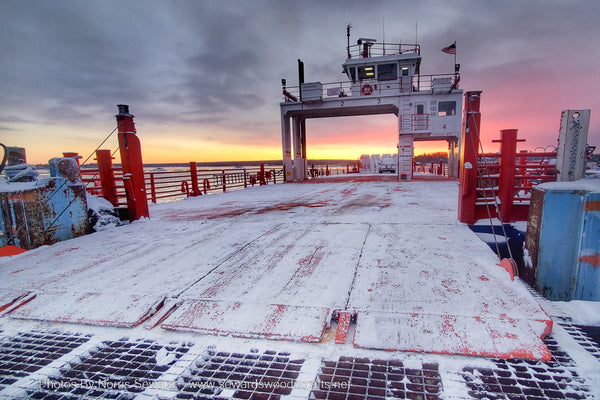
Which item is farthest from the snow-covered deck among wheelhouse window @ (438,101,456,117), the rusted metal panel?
wheelhouse window @ (438,101,456,117)

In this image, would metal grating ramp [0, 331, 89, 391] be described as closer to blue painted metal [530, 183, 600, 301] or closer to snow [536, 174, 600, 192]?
blue painted metal [530, 183, 600, 301]

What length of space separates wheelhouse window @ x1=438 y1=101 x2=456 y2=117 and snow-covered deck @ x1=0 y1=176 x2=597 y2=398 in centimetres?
1471

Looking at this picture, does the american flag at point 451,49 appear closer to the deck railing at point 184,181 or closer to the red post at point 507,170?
the deck railing at point 184,181

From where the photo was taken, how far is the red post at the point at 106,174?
5988mm

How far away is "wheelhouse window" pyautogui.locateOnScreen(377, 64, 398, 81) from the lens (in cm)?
1906

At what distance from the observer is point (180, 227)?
212 inches

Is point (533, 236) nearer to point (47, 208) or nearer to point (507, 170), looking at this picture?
point (507, 170)

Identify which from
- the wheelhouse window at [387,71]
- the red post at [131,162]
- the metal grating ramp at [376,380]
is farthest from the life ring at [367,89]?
the metal grating ramp at [376,380]

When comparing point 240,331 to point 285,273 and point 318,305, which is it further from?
point 285,273

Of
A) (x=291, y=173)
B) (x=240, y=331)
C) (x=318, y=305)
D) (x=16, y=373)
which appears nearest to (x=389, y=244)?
(x=318, y=305)

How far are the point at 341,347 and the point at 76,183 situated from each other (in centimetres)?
530

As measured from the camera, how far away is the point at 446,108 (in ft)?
55.1

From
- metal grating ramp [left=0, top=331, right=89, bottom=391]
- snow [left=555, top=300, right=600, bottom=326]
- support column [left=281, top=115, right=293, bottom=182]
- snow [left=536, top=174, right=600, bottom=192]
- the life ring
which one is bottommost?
snow [left=555, top=300, right=600, bottom=326]

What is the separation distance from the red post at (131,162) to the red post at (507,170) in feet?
21.1
